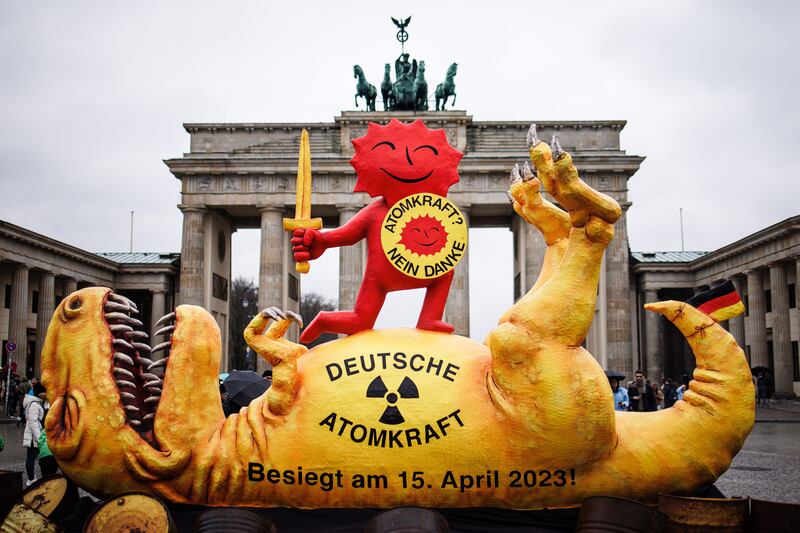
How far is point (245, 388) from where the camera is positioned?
6.19 meters

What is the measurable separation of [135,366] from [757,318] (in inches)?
1407

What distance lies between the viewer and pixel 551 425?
3.96 m

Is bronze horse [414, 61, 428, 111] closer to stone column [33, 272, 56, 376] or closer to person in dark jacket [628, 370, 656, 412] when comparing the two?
stone column [33, 272, 56, 376]

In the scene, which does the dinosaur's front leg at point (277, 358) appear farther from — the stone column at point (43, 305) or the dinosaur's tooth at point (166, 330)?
the stone column at point (43, 305)

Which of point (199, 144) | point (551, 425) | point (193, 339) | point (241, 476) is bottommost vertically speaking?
point (241, 476)

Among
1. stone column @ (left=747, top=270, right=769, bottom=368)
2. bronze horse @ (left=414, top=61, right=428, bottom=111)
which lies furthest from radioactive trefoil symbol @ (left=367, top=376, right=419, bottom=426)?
bronze horse @ (left=414, top=61, right=428, bottom=111)

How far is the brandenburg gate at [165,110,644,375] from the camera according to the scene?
37.8 metres

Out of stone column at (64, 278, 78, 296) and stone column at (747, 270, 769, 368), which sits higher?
stone column at (64, 278, 78, 296)

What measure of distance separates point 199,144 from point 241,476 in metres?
38.3

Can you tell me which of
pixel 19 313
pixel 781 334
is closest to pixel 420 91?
pixel 781 334

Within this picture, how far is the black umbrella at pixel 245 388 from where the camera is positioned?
20.0 ft

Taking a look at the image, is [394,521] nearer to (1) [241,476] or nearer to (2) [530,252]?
(1) [241,476]

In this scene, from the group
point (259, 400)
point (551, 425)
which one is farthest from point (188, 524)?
point (551, 425)

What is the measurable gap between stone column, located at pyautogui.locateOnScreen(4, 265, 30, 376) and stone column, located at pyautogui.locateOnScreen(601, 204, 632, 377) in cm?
2804
